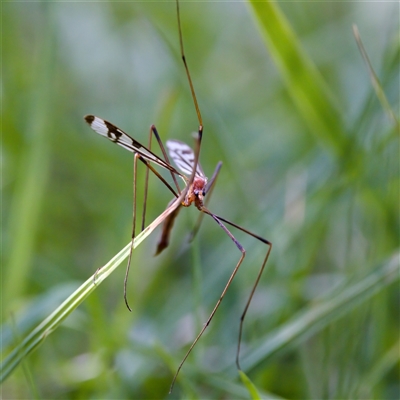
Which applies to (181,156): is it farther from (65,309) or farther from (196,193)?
(65,309)

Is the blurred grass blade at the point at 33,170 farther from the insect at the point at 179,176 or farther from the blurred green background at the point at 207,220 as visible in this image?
the insect at the point at 179,176

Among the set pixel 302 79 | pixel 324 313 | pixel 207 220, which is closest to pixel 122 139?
pixel 324 313

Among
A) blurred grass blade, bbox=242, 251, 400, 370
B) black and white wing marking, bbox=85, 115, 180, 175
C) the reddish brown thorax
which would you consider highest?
black and white wing marking, bbox=85, 115, 180, 175

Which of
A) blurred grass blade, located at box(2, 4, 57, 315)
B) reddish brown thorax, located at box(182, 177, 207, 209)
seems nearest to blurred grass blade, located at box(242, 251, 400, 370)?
reddish brown thorax, located at box(182, 177, 207, 209)

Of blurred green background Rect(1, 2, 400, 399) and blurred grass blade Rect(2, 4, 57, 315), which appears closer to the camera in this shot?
blurred green background Rect(1, 2, 400, 399)

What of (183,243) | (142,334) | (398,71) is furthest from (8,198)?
(398,71)

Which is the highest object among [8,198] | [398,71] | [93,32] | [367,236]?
[93,32]

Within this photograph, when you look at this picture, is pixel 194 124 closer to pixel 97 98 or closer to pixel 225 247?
pixel 97 98

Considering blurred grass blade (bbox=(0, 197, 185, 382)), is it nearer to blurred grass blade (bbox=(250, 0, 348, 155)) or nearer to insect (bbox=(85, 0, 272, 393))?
insect (bbox=(85, 0, 272, 393))

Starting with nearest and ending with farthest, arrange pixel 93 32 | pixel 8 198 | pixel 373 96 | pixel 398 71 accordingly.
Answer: pixel 373 96, pixel 398 71, pixel 8 198, pixel 93 32
